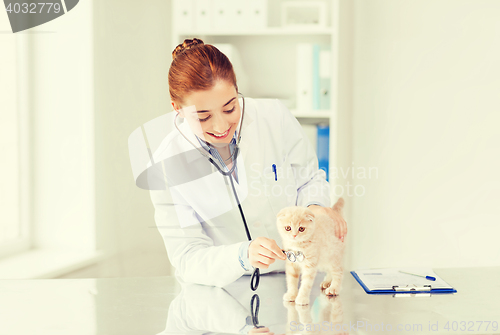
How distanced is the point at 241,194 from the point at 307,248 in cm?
29

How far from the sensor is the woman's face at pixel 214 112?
848 millimetres

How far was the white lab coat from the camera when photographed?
91cm

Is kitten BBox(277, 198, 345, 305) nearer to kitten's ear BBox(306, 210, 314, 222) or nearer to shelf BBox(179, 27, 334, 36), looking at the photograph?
kitten's ear BBox(306, 210, 314, 222)

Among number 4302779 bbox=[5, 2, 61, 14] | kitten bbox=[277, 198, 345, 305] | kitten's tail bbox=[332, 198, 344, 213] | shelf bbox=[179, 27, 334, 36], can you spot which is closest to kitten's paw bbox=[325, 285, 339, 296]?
kitten bbox=[277, 198, 345, 305]

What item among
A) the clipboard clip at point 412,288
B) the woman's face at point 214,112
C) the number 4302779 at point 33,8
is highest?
the number 4302779 at point 33,8

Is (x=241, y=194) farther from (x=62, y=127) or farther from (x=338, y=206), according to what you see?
(x=62, y=127)

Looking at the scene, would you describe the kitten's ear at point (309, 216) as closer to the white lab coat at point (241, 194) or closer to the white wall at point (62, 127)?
the white lab coat at point (241, 194)

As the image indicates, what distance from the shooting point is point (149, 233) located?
1.04 meters

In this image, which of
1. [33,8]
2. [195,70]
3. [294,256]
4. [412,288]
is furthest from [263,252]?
[33,8]

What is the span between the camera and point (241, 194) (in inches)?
37.0

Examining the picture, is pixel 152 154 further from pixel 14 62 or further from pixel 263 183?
pixel 14 62

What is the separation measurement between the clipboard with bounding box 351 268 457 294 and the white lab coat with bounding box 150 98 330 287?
19cm

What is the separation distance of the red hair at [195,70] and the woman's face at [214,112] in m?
0.02

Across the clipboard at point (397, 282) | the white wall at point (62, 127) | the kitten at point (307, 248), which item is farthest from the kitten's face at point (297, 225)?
the white wall at point (62, 127)
